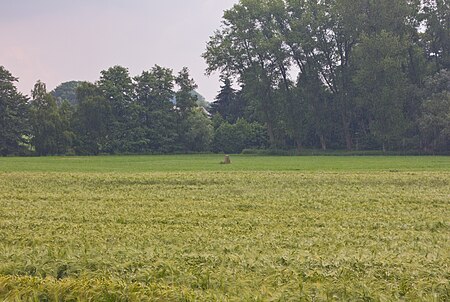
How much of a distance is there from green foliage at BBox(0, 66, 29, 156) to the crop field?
49.7 m

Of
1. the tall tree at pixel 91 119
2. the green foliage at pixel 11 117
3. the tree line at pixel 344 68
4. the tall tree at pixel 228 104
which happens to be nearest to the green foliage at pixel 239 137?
the tree line at pixel 344 68

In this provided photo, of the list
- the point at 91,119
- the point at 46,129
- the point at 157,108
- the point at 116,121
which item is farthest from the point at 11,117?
the point at 157,108

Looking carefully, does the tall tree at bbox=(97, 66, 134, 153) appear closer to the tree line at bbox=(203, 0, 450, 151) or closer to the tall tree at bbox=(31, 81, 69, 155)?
the tall tree at bbox=(31, 81, 69, 155)

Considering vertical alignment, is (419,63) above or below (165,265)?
above

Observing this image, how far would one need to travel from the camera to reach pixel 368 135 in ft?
188

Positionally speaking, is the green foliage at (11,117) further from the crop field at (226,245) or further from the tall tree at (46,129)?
the crop field at (226,245)

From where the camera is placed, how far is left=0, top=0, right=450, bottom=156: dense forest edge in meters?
49.9

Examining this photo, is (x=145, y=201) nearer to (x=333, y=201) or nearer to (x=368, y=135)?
(x=333, y=201)

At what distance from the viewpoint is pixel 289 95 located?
60.2 m

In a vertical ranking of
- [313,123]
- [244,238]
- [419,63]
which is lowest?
[244,238]

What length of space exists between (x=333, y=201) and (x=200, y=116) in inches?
2181

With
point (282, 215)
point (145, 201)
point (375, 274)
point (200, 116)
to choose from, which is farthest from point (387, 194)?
point (200, 116)

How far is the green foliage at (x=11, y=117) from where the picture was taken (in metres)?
62.2

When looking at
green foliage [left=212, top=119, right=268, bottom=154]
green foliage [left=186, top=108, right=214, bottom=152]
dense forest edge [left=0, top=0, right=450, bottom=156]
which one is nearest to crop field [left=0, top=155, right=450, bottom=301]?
dense forest edge [left=0, top=0, right=450, bottom=156]
